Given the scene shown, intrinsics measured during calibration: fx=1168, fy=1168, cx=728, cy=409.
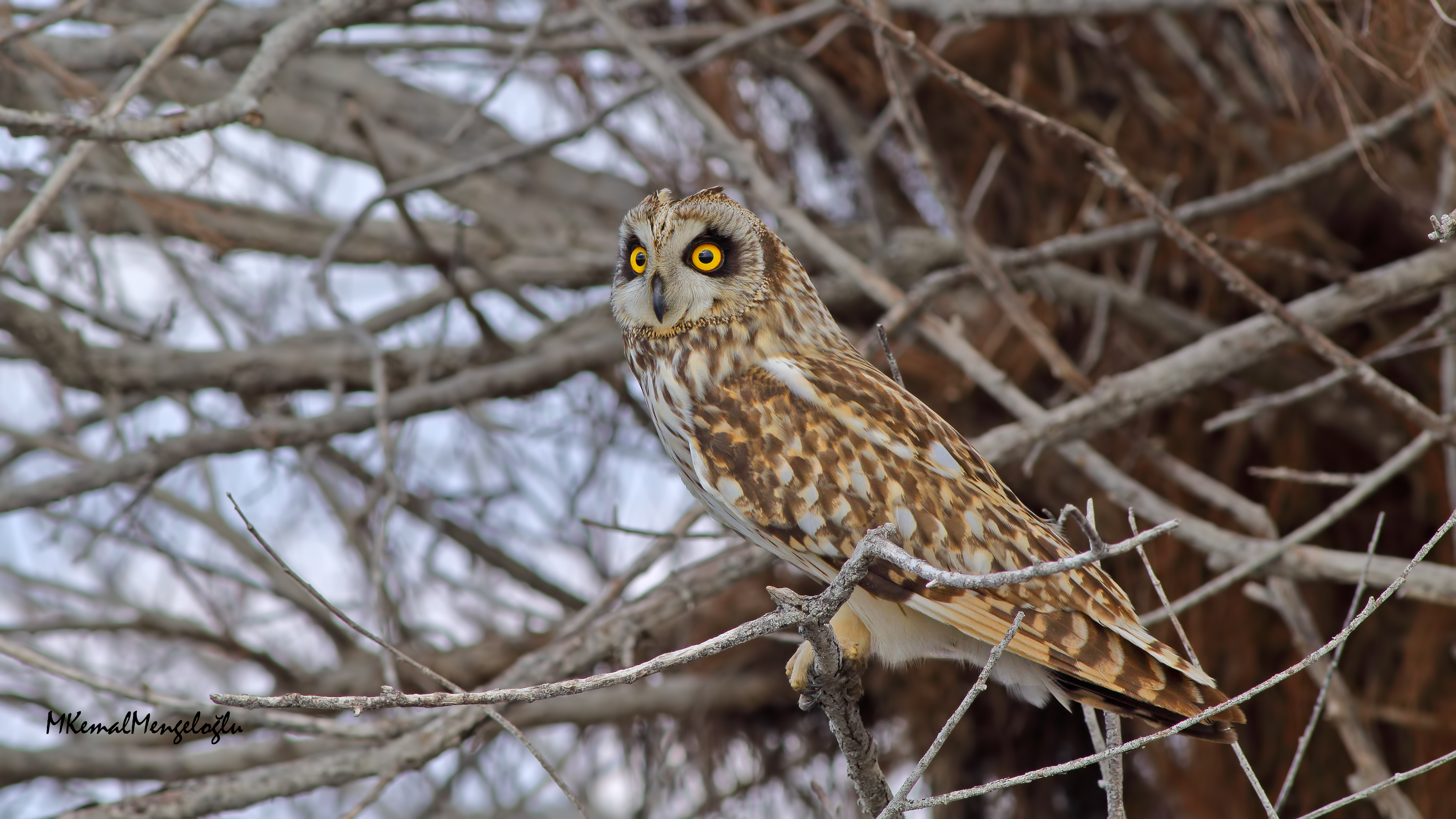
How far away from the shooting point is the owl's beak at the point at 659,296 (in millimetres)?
2484

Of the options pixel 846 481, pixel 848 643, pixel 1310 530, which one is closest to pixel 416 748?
pixel 848 643

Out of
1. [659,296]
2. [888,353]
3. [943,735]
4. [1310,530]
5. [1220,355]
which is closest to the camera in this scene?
[943,735]

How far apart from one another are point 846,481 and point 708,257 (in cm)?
60

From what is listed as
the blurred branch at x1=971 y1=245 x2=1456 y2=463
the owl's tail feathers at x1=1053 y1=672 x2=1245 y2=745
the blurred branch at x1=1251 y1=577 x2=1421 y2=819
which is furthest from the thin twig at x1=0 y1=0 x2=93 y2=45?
the blurred branch at x1=1251 y1=577 x2=1421 y2=819

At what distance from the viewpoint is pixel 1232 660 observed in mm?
3768

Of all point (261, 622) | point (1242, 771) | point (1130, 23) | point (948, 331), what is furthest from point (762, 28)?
point (261, 622)

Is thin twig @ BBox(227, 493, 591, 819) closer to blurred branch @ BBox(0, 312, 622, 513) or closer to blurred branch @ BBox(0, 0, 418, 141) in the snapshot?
blurred branch @ BBox(0, 0, 418, 141)

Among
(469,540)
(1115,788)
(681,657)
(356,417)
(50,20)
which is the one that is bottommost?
(1115,788)

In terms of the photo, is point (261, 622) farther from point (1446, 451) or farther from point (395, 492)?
point (1446, 451)

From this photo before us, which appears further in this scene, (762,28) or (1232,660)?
(1232,660)

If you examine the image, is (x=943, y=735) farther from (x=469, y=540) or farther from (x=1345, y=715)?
(x=469, y=540)

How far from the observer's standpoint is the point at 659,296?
2.48 m

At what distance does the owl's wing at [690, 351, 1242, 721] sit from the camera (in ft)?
6.99

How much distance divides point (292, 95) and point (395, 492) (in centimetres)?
268
